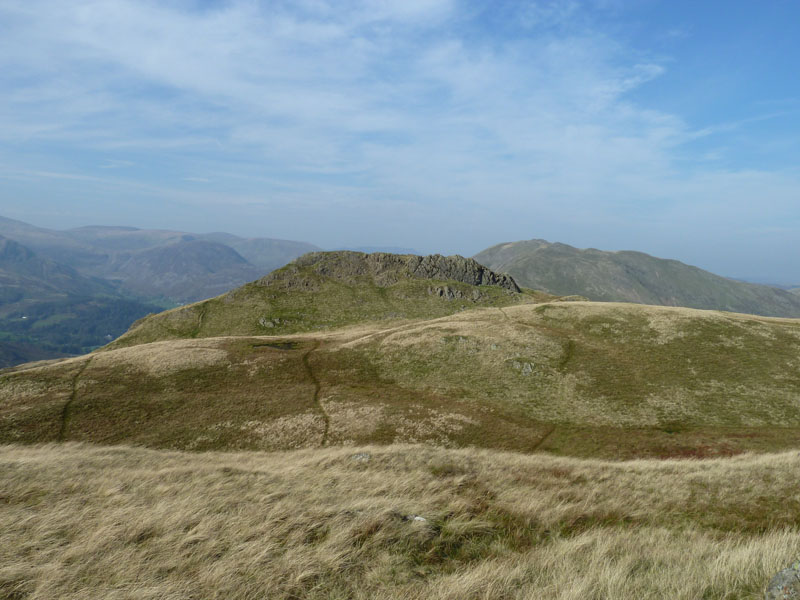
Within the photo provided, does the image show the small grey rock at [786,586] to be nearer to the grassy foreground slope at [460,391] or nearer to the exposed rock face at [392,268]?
the grassy foreground slope at [460,391]

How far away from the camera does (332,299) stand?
136 meters

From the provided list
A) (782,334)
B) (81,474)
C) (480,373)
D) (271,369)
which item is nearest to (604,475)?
(81,474)

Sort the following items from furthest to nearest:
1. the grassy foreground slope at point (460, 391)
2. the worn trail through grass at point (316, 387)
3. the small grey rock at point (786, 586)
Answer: the worn trail through grass at point (316, 387)
the grassy foreground slope at point (460, 391)
the small grey rock at point (786, 586)

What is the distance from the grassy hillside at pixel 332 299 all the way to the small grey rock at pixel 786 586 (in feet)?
376

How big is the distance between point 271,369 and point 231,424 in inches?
611

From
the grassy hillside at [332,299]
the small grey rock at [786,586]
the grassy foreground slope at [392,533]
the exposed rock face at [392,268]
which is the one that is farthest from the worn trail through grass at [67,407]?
the exposed rock face at [392,268]

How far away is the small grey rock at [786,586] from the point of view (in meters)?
5.91

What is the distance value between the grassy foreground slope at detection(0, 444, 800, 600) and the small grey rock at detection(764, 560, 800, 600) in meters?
0.74

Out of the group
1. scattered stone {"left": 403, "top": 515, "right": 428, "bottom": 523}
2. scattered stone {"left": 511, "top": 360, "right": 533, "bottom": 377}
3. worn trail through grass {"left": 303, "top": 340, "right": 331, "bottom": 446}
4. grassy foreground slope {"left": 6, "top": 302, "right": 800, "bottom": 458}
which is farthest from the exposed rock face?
scattered stone {"left": 403, "top": 515, "right": 428, "bottom": 523}

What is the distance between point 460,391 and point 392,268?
107009mm

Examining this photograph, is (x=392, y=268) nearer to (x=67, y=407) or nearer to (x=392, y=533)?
(x=67, y=407)

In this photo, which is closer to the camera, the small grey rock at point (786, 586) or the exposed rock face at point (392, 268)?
the small grey rock at point (786, 586)

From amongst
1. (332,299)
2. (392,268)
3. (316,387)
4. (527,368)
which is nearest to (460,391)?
(527,368)

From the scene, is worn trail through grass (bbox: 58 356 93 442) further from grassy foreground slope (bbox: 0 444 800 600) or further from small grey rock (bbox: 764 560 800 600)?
small grey rock (bbox: 764 560 800 600)
